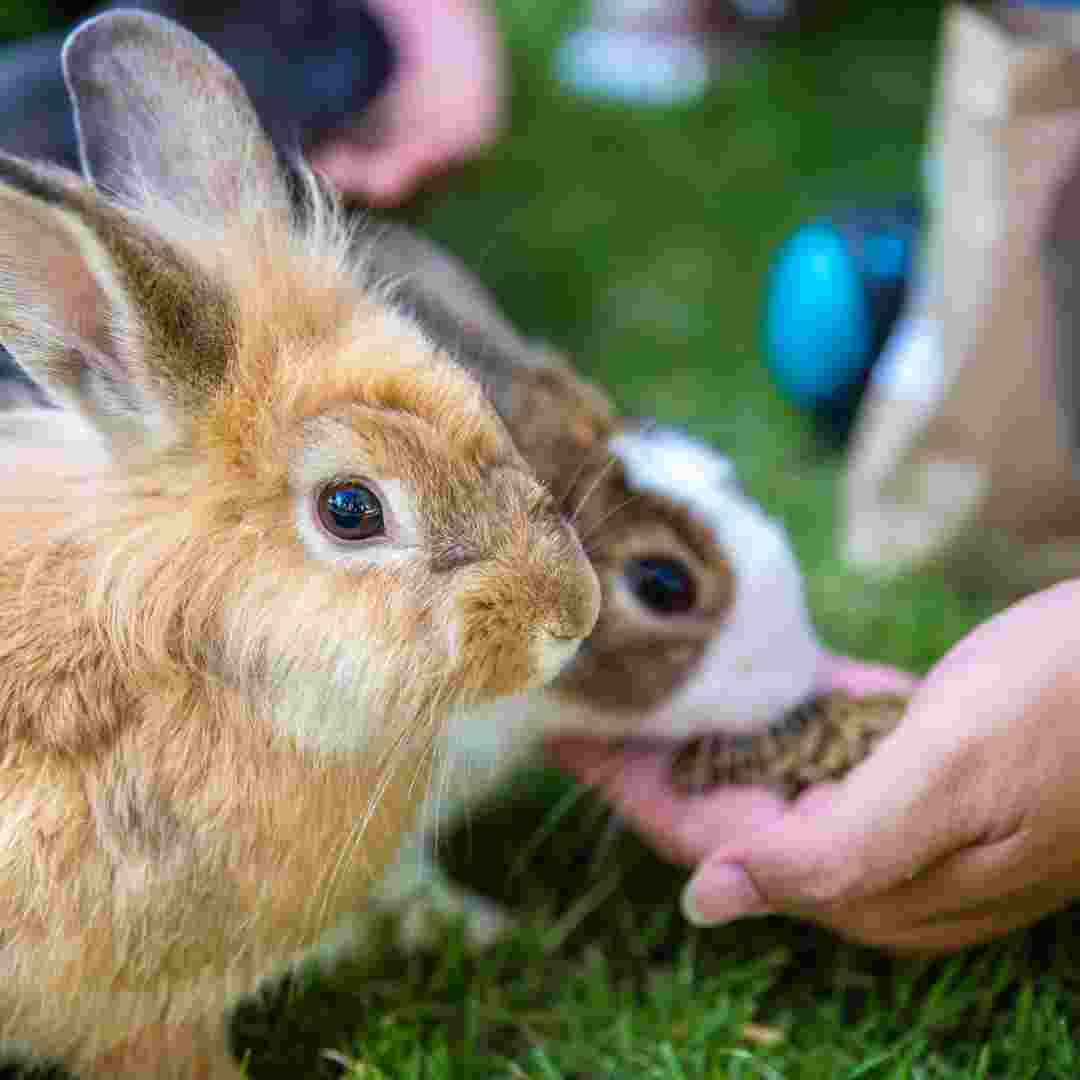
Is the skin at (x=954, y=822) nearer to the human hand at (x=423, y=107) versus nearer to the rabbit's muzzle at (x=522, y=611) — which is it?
the rabbit's muzzle at (x=522, y=611)

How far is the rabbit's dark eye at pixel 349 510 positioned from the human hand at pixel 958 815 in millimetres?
558

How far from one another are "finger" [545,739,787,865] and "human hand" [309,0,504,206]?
1232mm

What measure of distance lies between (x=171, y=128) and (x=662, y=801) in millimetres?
1046

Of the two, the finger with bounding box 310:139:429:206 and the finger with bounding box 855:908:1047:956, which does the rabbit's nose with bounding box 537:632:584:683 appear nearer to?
the finger with bounding box 855:908:1047:956

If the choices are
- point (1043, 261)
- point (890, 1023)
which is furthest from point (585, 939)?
point (1043, 261)

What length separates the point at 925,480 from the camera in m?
2.61

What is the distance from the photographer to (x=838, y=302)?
2.83 meters

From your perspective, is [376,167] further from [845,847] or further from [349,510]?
[845,847]

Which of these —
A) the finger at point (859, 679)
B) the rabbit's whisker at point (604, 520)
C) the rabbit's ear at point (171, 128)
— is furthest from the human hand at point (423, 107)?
the finger at point (859, 679)

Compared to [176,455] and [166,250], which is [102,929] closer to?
[176,455]

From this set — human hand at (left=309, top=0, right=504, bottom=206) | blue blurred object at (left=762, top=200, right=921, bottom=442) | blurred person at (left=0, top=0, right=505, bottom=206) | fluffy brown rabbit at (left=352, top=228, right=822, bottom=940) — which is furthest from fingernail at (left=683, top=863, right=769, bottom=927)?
human hand at (left=309, top=0, right=504, bottom=206)

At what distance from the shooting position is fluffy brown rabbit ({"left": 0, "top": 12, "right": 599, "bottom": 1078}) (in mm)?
1378

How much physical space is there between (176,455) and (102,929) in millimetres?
466

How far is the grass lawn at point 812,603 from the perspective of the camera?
177 cm
